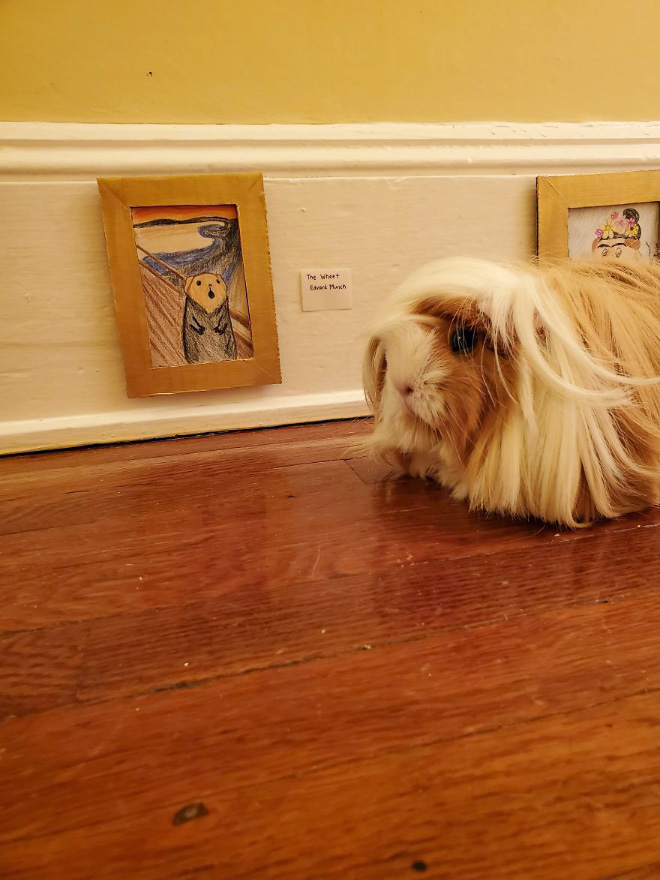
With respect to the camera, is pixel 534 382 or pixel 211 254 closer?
pixel 534 382

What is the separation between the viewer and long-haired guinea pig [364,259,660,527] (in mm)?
640

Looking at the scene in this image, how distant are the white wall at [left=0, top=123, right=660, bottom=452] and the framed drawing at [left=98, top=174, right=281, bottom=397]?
0.03 metres

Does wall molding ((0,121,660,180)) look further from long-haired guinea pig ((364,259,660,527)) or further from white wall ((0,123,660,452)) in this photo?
long-haired guinea pig ((364,259,660,527))

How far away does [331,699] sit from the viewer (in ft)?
1.39

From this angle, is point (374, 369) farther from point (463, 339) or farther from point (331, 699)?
point (331, 699)

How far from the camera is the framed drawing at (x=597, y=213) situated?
1306mm

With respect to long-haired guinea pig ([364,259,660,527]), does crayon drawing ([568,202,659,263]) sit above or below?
above

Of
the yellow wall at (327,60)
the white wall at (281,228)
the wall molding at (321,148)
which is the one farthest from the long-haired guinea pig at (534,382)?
the yellow wall at (327,60)

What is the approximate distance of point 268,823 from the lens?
13.0 inches

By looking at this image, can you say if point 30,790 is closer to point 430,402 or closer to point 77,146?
point 430,402

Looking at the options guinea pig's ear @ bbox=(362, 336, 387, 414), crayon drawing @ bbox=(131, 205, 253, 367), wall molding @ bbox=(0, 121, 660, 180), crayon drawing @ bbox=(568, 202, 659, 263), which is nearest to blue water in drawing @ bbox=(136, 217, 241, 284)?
crayon drawing @ bbox=(131, 205, 253, 367)

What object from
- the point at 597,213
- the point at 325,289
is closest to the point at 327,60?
the point at 325,289

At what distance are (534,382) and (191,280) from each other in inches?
31.0

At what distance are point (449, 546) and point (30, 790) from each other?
18.6 inches
